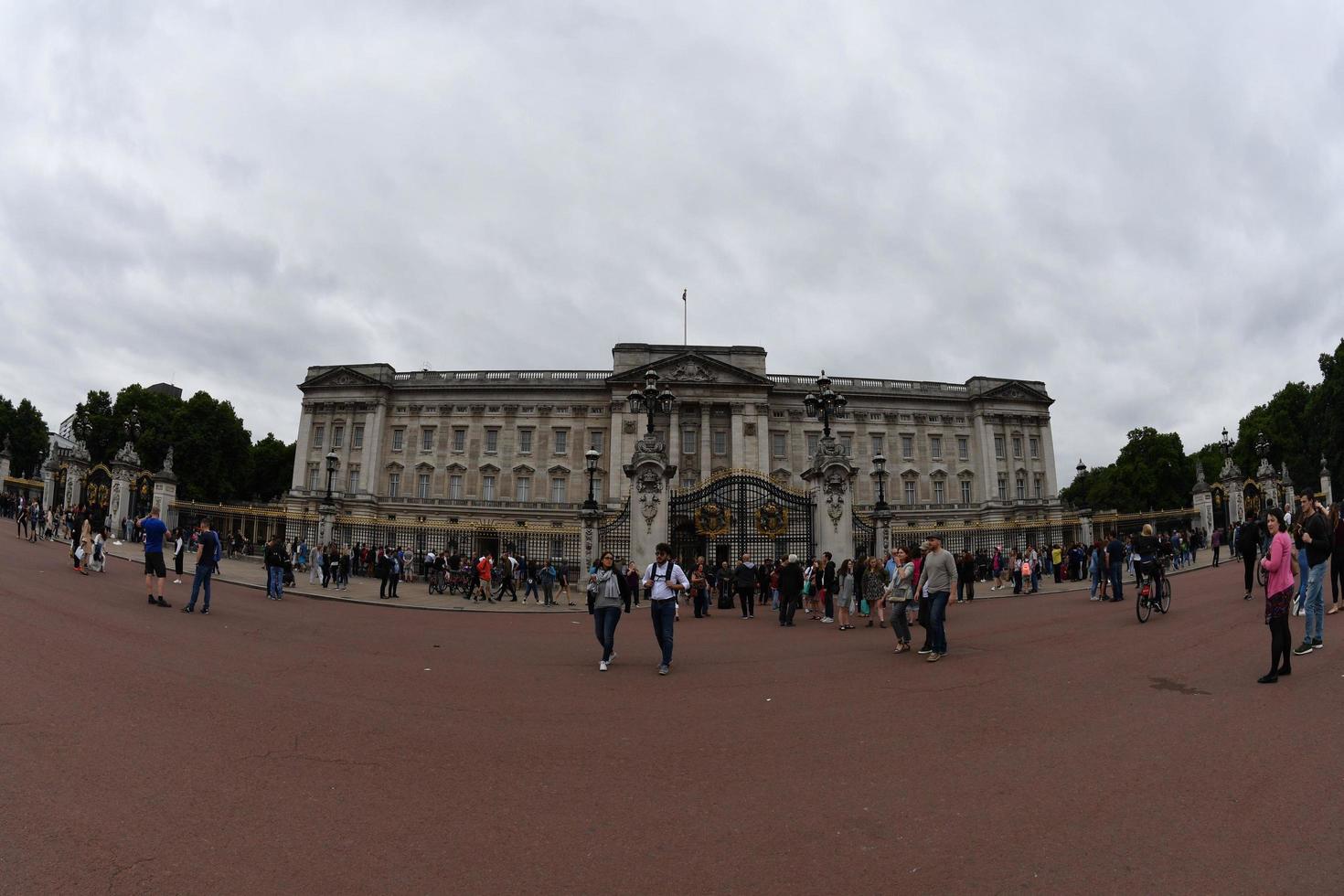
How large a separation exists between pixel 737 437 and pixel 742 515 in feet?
111

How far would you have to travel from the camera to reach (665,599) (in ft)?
31.0

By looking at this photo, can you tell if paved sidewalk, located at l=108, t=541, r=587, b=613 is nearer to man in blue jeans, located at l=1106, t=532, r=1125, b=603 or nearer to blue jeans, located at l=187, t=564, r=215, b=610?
→ blue jeans, located at l=187, t=564, r=215, b=610

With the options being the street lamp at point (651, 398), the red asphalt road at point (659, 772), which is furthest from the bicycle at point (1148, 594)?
the street lamp at point (651, 398)

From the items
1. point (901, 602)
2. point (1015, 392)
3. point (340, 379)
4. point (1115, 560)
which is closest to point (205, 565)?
point (901, 602)

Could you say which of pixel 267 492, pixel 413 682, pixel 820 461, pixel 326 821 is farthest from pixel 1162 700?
pixel 267 492

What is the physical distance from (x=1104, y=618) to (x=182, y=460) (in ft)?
216

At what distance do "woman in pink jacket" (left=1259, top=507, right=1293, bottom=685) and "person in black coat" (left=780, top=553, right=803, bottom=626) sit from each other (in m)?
8.25

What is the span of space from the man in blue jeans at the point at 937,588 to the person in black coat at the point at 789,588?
193 inches

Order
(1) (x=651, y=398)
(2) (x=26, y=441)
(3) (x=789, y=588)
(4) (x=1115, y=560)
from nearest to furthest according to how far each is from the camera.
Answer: (3) (x=789, y=588) < (4) (x=1115, y=560) < (1) (x=651, y=398) < (2) (x=26, y=441)

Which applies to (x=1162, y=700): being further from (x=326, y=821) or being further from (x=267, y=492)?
(x=267, y=492)

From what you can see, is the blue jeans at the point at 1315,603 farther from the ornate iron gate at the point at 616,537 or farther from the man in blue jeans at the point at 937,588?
the ornate iron gate at the point at 616,537

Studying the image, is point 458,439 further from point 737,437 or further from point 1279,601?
point 1279,601

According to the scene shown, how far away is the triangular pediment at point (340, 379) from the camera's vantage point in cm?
5806

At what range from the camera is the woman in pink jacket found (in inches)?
265
